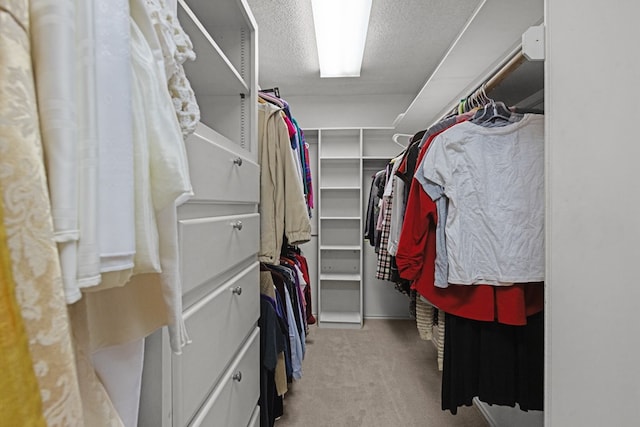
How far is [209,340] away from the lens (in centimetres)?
86

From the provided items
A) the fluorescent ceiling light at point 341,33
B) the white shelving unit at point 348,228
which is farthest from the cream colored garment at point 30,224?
the white shelving unit at point 348,228

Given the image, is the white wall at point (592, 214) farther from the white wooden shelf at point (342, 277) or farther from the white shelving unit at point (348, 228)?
the white shelving unit at point (348, 228)

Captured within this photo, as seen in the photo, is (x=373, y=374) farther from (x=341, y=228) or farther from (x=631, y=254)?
(x=631, y=254)

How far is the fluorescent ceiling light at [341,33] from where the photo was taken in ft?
6.39

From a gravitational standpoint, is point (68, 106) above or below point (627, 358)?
above

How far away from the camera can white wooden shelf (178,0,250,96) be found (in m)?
0.87

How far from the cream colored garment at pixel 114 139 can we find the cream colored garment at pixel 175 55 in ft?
0.33

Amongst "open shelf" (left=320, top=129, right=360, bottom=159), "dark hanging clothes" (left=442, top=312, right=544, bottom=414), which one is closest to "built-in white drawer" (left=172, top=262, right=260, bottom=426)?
"dark hanging clothes" (left=442, top=312, right=544, bottom=414)

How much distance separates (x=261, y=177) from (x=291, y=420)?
51.9 inches

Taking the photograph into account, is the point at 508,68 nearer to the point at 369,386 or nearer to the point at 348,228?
the point at 369,386

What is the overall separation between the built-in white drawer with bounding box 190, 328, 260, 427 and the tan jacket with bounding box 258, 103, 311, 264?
427 mm

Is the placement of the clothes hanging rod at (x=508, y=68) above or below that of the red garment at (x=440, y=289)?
above

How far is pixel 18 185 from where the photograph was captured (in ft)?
0.88

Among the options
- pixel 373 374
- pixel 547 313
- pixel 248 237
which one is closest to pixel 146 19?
pixel 248 237
